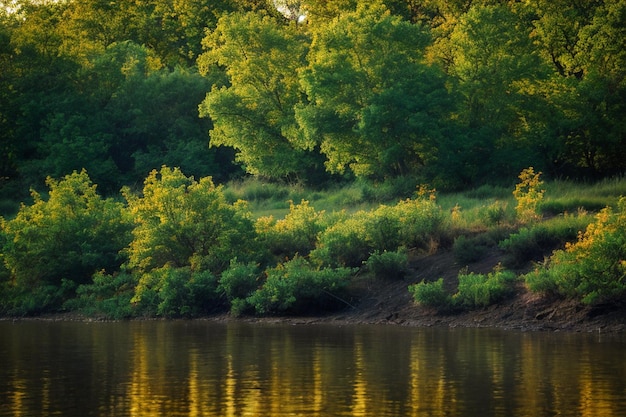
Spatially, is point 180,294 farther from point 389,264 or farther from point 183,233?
point 389,264

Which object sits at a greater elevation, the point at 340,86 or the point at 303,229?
the point at 340,86

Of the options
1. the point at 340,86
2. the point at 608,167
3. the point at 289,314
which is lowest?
the point at 289,314

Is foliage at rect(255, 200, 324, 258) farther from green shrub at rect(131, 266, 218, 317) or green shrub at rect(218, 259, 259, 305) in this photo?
green shrub at rect(131, 266, 218, 317)

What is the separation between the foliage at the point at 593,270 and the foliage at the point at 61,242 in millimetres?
15615

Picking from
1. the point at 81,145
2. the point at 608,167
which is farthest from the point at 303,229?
the point at 81,145

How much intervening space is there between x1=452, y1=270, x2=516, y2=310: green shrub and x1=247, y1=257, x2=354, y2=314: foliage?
386 cm

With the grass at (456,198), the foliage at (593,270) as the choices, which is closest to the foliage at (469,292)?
the foliage at (593,270)

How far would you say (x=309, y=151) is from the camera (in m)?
61.6

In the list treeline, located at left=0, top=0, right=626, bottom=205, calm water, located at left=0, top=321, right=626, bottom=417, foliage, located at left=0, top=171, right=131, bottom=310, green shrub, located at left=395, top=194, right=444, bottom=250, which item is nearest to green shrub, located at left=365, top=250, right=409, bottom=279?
green shrub, located at left=395, top=194, right=444, bottom=250

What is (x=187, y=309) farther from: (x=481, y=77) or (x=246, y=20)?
(x=246, y=20)

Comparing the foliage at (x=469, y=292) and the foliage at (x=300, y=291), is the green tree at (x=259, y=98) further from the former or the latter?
the foliage at (x=469, y=292)

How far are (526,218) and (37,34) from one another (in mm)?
36467

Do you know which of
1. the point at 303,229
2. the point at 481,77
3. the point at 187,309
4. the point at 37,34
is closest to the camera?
the point at 187,309

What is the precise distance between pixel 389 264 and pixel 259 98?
25.7 meters
